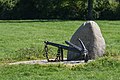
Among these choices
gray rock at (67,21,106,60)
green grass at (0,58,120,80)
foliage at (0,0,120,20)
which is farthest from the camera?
foliage at (0,0,120,20)

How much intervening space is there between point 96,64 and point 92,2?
31430mm

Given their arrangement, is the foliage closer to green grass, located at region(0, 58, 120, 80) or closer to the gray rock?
the gray rock

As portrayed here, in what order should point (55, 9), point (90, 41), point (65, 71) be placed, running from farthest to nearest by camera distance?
point (55, 9), point (90, 41), point (65, 71)

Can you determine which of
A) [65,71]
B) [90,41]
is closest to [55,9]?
[90,41]

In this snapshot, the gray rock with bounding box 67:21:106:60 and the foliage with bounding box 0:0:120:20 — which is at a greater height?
the gray rock with bounding box 67:21:106:60

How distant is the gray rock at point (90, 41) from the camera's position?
13.1 meters

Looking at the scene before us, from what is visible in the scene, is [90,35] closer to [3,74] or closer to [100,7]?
[3,74]

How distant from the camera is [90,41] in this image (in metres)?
13.3

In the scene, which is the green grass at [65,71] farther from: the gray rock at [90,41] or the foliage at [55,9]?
the foliage at [55,9]

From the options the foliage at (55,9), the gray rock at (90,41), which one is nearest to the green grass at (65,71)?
the gray rock at (90,41)

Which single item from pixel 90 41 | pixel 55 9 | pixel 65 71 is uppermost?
pixel 90 41

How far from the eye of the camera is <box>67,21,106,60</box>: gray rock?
1315cm

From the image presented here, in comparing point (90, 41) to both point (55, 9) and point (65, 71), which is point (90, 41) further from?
point (55, 9)

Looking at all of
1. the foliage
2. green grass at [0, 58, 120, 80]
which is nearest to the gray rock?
green grass at [0, 58, 120, 80]
